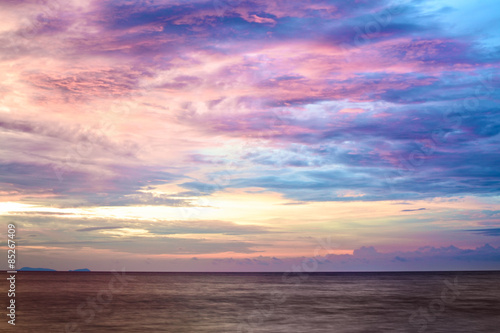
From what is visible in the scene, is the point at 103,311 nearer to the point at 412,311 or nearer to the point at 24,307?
the point at 24,307

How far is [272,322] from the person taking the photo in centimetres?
4572

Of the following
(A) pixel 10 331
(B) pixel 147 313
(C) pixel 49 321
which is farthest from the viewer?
(B) pixel 147 313

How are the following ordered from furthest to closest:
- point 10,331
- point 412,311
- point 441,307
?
point 441,307
point 412,311
point 10,331

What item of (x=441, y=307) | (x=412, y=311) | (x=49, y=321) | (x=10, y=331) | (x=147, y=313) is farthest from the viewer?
(x=441, y=307)

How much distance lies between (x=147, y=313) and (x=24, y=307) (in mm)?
19569

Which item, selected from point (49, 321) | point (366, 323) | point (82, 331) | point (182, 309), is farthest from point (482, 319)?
point (49, 321)

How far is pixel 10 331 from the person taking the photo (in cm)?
3900

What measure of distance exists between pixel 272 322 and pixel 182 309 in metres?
17.8

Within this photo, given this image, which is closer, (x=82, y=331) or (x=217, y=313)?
(x=82, y=331)

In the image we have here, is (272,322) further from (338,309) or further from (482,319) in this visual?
(482,319)

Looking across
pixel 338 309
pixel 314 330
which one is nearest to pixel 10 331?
pixel 314 330

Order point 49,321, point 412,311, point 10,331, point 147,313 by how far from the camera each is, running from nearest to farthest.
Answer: point 10,331 < point 49,321 < point 147,313 < point 412,311

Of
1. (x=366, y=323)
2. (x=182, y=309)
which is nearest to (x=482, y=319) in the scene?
(x=366, y=323)

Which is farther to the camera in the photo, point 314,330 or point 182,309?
point 182,309
